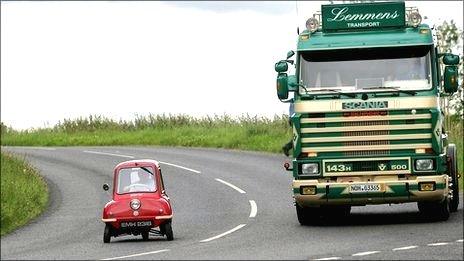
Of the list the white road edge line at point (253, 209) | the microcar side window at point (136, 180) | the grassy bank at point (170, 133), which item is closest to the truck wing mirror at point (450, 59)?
the microcar side window at point (136, 180)

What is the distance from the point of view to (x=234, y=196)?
32.3 metres

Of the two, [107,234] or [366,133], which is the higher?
[366,133]

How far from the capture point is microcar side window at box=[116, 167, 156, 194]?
22.2 meters

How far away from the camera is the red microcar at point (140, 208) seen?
2161 centimetres

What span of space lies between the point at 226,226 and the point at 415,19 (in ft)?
18.5

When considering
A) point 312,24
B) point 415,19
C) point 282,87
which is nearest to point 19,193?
point 282,87

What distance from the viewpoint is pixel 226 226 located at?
2484cm

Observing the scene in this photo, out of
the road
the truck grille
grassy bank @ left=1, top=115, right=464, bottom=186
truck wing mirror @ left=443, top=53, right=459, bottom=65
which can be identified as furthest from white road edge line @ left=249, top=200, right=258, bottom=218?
grassy bank @ left=1, top=115, right=464, bottom=186

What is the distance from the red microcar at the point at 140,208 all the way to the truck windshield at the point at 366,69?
322 centimetres

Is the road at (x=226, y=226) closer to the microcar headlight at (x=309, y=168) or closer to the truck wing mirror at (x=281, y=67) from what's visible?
the microcar headlight at (x=309, y=168)

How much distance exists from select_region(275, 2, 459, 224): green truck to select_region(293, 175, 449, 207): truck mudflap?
0.02 metres

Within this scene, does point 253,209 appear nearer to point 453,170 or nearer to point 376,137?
point 453,170

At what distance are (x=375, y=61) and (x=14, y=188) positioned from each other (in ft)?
37.4

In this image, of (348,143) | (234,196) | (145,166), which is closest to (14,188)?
(234,196)
